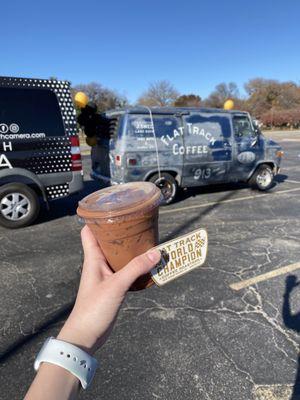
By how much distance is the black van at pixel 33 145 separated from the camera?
5184 mm

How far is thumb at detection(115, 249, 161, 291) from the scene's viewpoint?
1.13 meters

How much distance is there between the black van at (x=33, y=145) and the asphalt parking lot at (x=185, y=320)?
25.5 inches

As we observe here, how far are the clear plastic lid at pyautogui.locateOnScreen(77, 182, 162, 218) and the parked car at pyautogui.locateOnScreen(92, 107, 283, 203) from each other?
15.3 feet

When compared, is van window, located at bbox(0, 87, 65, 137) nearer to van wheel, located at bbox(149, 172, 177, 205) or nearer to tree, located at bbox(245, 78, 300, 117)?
van wheel, located at bbox(149, 172, 177, 205)

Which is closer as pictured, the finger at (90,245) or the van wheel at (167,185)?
the finger at (90,245)

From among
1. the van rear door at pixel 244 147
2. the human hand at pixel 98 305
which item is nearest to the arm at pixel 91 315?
the human hand at pixel 98 305

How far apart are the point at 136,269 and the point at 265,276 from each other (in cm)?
296

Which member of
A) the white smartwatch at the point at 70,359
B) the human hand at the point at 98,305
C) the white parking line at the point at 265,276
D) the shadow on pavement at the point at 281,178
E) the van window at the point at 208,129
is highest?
the van window at the point at 208,129

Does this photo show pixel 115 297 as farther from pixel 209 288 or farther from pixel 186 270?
pixel 209 288

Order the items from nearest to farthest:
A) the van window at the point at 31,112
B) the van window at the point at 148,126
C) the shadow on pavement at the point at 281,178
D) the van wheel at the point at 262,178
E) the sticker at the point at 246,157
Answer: the van window at the point at 31,112 < the van window at the point at 148,126 < the sticker at the point at 246,157 < the van wheel at the point at 262,178 < the shadow on pavement at the point at 281,178

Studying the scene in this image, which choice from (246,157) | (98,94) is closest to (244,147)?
(246,157)

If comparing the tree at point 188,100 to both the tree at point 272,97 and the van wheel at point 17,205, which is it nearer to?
the tree at point 272,97

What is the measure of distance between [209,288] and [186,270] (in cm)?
230

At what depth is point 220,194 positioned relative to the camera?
799 centimetres
